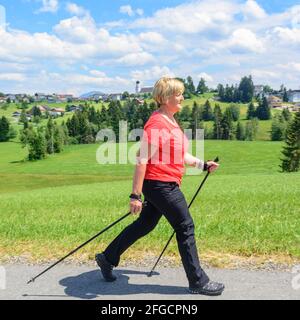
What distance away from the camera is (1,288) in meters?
5.15

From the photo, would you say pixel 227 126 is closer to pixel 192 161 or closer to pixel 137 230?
pixel 192 161

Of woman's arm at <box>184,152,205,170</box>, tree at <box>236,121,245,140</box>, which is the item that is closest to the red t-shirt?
woman's arm at <box>184,152,205,170</box>

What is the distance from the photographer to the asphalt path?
16.0 feet

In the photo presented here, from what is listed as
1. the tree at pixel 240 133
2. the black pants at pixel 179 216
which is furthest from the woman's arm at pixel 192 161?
the tree at pixel 240 133

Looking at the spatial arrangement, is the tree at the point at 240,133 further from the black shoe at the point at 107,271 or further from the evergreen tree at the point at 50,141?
the black shoe at the point at 107,271

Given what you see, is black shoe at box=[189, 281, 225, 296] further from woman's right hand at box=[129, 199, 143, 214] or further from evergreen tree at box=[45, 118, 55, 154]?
evergreen tree at box=[45, 118, 55, 154]

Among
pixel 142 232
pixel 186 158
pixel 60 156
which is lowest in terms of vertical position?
pixel 60 156

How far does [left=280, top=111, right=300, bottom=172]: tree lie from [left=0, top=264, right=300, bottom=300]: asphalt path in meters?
65.6

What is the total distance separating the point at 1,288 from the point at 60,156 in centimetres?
10227

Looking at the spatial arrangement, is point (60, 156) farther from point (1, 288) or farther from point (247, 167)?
point (1, 288)

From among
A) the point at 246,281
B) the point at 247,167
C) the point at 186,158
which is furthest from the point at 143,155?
the point at 247,167

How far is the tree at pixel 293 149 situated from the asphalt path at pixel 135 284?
2582 inches
